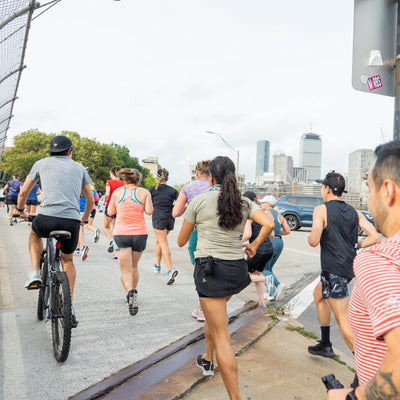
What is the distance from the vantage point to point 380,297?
3.07ft

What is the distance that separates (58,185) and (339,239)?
112 inches

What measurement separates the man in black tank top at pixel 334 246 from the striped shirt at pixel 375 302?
8.01 ft

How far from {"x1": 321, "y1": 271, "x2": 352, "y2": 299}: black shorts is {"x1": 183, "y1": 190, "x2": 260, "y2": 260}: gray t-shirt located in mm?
1167

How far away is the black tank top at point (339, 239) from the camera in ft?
11.4

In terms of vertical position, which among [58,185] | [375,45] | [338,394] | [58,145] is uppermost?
[375,45]

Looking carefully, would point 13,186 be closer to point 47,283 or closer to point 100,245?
point 100,245

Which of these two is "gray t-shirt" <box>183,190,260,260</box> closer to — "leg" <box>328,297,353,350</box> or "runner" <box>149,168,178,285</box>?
"leg" <box>328,297,353,350</box>

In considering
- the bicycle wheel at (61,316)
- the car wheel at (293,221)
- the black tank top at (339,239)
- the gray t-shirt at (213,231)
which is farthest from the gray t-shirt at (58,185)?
the car wheel at (293,221)

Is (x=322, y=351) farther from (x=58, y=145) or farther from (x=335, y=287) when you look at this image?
(x=58, y=145)

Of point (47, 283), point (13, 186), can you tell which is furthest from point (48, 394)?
point (13, 186)

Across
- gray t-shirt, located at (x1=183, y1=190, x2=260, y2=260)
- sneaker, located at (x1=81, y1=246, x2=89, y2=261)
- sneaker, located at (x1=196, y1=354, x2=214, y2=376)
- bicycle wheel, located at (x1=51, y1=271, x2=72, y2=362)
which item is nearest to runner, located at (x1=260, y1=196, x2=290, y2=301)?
sneaker, located at (x1=196, y1=354, x2=214, y2=376)

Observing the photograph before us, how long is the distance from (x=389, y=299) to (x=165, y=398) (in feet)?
7.52

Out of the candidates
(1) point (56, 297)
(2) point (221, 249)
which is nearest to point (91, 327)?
(1) point (56, 297)

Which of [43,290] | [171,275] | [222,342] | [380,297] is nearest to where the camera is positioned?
[380,297]
